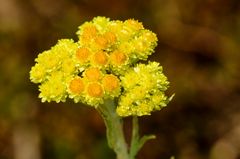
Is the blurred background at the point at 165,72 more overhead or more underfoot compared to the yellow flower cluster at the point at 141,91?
more overhead

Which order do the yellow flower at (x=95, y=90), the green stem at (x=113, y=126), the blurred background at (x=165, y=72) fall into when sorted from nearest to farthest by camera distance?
the yellow flower at (x=95, y=90) → the green stem at (x=113, y=126) → the blurred background at (x=165, y=72)

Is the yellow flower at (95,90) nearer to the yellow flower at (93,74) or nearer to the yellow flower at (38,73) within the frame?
the yellow flower at (93,74)

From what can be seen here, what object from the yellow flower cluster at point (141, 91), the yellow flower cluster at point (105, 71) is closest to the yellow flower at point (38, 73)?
the yellow flower cluster at point (105, 71)

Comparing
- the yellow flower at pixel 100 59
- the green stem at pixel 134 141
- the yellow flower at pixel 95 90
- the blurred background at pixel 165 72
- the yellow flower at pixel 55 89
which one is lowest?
the green stem at pixel 134 141

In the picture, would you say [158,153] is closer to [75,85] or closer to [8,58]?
[8,58]

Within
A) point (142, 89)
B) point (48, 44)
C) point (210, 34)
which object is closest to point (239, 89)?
point (210, 34)

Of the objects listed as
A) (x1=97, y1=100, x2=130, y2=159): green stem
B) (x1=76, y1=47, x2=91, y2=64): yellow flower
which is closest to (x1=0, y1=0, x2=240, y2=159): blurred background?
(x1=97, y1=100, x2=130, y2=159): green stem

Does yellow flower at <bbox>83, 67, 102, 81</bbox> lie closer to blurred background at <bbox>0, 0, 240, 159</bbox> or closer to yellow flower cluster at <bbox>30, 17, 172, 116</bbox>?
yellow flower cluster at <bbox>30, 17, 172, 116</bbox>

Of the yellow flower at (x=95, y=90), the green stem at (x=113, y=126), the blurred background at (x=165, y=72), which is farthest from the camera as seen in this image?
the blurred background at (x=165, y=72)
